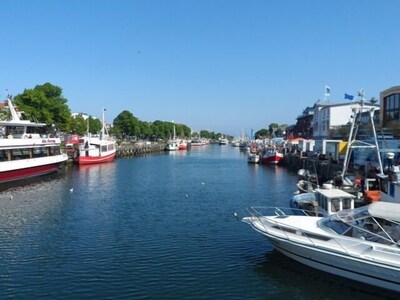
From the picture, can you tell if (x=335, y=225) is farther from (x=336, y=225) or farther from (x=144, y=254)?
(x=144, y=254)

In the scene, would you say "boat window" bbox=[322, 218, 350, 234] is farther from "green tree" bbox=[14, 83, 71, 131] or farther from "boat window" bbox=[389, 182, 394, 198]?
"green tree" bbox=[14, 83, 71, 131]

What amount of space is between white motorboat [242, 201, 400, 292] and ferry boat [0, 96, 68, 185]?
131 feet

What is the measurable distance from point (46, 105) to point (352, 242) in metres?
80.6

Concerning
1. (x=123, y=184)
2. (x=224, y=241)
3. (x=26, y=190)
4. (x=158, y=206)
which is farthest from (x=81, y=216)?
(x=123, y=184)

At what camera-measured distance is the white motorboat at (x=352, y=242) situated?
16578mm

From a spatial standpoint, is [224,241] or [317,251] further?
[224,241]

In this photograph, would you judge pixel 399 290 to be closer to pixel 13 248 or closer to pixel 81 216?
pixel 13 248

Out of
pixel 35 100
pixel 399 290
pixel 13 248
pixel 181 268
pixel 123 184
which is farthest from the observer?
pixel 35 100

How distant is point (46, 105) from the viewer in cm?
8806

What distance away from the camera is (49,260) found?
21.2 meters

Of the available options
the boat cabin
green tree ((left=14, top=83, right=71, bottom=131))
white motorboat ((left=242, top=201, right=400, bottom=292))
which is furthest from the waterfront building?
green tree ((left=14, top=83, right=71, bottom=131))

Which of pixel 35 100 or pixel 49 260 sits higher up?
pixel 35 100

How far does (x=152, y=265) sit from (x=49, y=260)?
5149mm

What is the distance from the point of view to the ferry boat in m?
51.2
